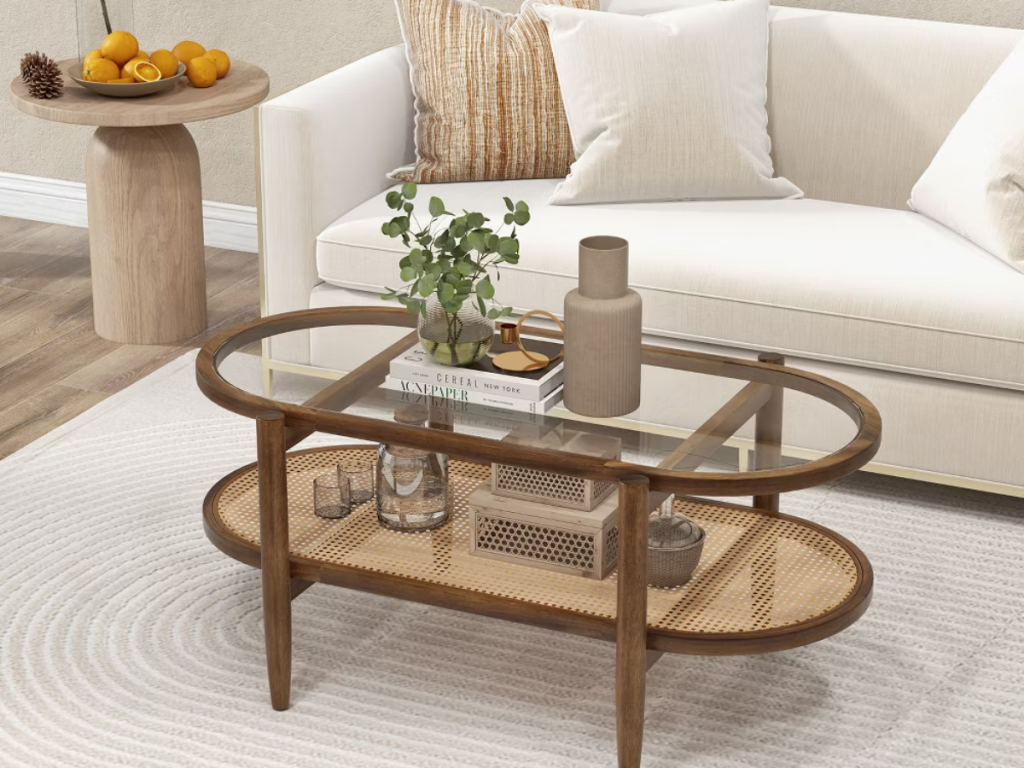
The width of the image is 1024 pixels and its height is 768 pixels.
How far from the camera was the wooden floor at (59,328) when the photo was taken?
3285 millimetres

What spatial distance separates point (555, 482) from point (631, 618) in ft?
0.92

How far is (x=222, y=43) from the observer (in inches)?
162

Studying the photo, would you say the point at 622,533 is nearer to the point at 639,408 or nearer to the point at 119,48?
the point at 639,408

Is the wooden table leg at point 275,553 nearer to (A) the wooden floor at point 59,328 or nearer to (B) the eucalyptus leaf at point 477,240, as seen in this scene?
(B) the eucalyptus leaf at point 477,240

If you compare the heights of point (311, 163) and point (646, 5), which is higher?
point (646, 5)

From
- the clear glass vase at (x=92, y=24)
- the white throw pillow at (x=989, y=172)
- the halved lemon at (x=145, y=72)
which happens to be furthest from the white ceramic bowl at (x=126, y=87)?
the white throw pillow at (x=989, y=172)

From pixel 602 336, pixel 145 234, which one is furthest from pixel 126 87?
pixel 602 336

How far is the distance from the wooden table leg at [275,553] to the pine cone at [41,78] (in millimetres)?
1609

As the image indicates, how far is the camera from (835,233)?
9.91ft

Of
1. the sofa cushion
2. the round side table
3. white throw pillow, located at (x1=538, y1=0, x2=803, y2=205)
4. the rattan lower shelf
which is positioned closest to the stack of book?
the rattan lower shelf

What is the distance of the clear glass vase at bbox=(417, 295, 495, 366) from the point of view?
7.48 feet

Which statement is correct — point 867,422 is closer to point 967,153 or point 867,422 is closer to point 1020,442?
point 1020,442

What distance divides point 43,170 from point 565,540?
2.88m

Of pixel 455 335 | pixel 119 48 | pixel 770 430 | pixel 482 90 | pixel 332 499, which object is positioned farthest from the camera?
pixel 119 48
